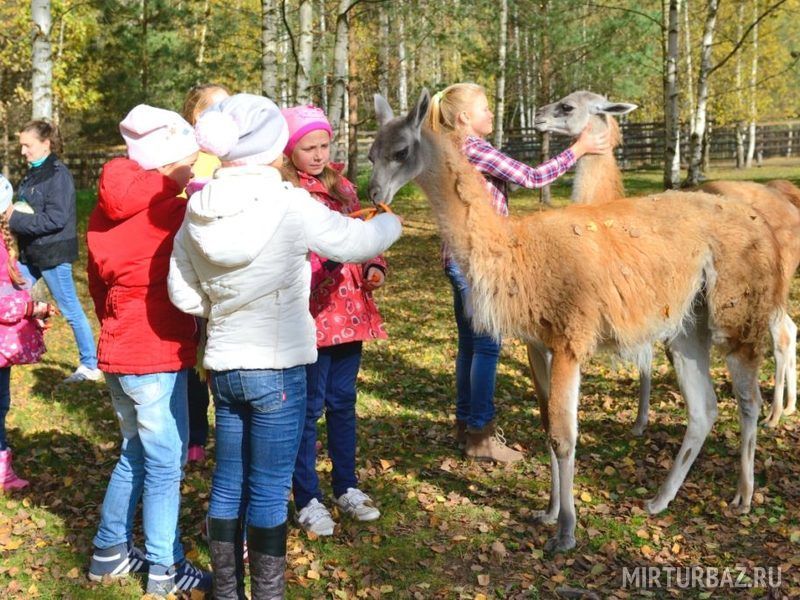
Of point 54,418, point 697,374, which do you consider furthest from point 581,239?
point 54,418

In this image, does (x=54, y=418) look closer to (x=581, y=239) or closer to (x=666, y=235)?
(x=581, y=239)

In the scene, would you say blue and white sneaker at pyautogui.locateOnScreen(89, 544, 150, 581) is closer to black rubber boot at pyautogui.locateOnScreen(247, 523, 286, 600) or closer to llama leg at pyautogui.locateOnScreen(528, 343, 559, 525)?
black rubber boot at pyautogui.locateOnScreen(247, 523, 286, 600)

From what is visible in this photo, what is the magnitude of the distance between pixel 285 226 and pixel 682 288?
252 cm

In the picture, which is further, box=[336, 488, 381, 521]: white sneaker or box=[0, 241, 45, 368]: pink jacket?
box=[0, 241, 45, 368]: pink jacket

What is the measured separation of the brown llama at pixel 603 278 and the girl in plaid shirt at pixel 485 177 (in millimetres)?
251

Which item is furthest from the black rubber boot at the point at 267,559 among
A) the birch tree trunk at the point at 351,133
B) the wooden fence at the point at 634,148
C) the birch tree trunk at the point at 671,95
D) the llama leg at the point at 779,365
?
the wooden fence at the point at 634,148

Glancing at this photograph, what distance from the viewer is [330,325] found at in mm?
4020

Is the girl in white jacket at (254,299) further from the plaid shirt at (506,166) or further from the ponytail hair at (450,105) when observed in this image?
the ponytail hair at (450,105)

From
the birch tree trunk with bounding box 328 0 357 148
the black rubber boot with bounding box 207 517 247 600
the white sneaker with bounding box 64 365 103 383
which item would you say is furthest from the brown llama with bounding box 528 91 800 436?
the birch tree trunk with bounding box 328 0 357 148

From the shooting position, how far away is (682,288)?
14.5 feet

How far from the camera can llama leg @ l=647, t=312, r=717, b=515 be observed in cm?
469

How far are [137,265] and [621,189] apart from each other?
3.35 meters

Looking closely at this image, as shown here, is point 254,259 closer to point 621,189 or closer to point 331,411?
point 331,411

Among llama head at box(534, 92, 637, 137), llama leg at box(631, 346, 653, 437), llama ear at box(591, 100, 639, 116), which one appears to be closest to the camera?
llama ear at box(591, 100, 639, 116)
